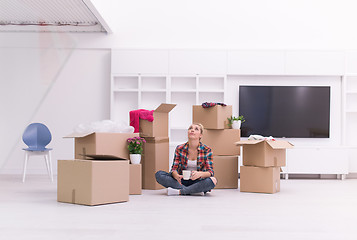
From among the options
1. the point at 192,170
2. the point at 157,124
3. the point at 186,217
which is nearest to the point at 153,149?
the point at 157,124

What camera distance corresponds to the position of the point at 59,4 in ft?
17.5

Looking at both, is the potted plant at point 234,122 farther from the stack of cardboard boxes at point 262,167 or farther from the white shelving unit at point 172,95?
the white shelving unit at point 172,95

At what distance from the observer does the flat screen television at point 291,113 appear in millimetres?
6250

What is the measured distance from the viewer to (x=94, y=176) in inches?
133

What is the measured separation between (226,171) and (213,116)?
0.59m

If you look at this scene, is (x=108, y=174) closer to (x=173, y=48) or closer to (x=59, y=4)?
(x=59, y=4)

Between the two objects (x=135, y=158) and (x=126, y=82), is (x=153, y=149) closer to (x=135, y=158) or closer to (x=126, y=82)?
(x=135, y=158)

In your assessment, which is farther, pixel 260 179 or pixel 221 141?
pixel 221 141

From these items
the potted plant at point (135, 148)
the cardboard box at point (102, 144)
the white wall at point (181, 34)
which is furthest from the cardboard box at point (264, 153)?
the white wall at point (181, 34)

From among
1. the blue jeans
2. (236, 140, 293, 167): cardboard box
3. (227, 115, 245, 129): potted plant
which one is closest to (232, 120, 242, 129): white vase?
(227, 115, 245, 129): potted plant

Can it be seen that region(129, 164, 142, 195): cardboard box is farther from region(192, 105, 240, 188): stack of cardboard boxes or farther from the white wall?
the white wall

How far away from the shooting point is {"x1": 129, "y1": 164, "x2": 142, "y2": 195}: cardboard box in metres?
4.18

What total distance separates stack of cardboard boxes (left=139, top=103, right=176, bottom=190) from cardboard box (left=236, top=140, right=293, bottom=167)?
783 mm

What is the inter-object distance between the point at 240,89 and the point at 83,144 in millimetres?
2859
